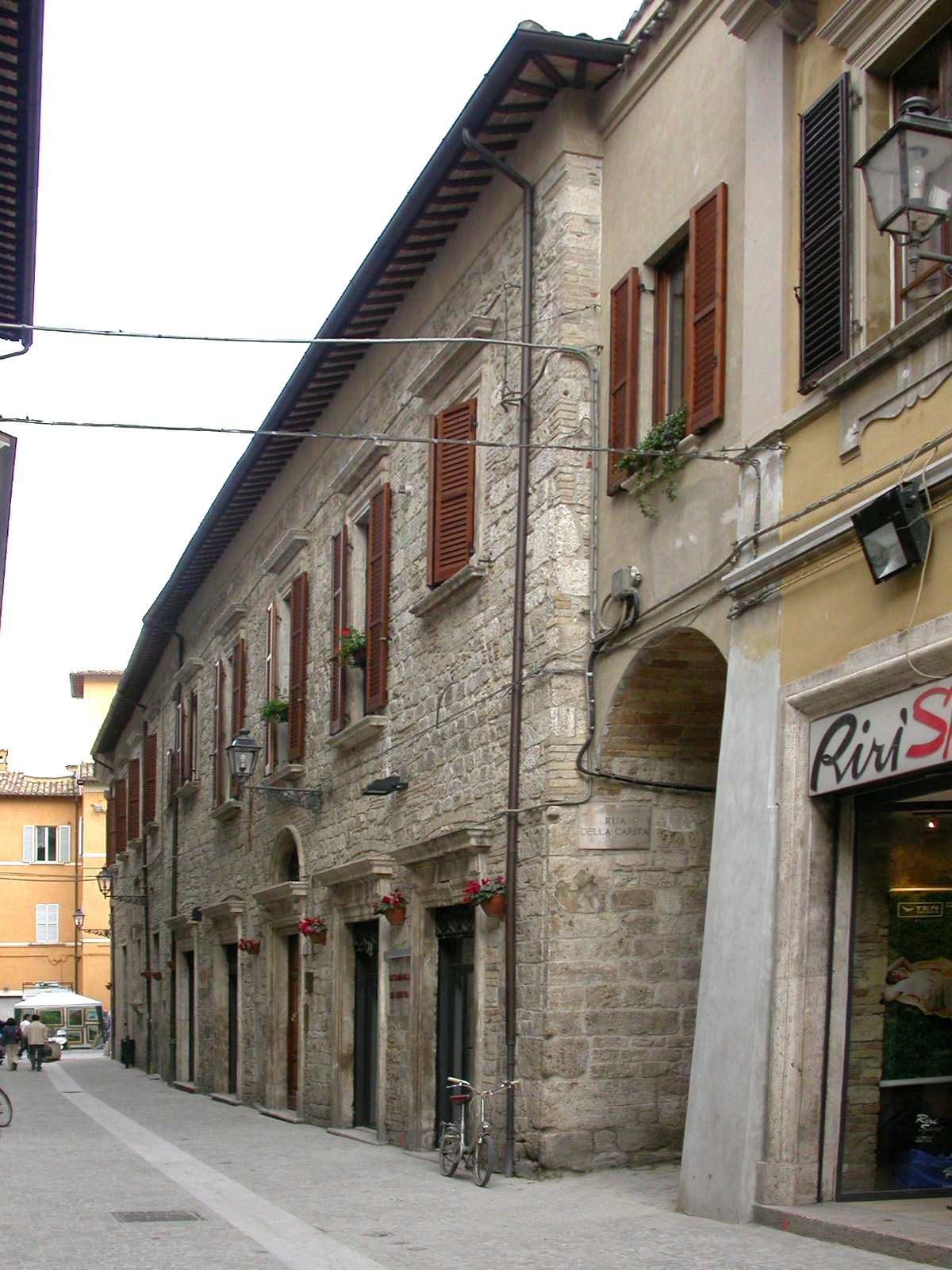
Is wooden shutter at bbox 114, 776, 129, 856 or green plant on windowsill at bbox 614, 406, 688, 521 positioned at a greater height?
green plant on windowsill at bbox 614, 406, 688, 521

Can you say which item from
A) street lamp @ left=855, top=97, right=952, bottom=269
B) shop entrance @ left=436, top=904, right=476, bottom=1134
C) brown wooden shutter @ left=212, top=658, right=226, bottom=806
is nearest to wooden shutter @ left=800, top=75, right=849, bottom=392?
street lamp @ left=855, top=97, right=952, bottom=269

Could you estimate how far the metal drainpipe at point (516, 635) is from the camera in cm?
1172

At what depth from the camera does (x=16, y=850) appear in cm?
6022

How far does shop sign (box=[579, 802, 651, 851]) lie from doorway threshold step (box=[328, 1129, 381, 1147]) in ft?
15.6

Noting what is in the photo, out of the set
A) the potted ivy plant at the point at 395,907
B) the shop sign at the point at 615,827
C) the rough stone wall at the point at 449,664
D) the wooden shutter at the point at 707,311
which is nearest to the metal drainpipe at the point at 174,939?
the rough stone wall at the point at 449,664

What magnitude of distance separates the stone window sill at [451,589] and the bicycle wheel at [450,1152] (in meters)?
4.11

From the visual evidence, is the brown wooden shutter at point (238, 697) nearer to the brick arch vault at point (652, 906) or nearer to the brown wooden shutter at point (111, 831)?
the brick arch vault at point (652, 906)

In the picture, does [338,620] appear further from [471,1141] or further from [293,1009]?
[471,1141]

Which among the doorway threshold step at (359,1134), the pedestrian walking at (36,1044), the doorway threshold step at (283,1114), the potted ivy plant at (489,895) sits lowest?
the pedestrian walking at (36,1044)

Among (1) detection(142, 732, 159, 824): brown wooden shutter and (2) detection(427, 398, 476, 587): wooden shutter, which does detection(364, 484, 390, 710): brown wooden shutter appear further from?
(1) detection(142, 732, 159, 824): brown wooden shutter

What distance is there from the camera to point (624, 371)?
37.5ft

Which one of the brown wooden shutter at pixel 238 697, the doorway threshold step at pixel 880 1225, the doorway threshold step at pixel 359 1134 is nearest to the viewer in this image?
the doorway threshold step at pixel 880 1225

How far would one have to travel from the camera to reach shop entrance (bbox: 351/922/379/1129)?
16.1 m

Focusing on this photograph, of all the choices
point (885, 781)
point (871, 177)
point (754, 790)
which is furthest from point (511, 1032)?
point (871, 177)
